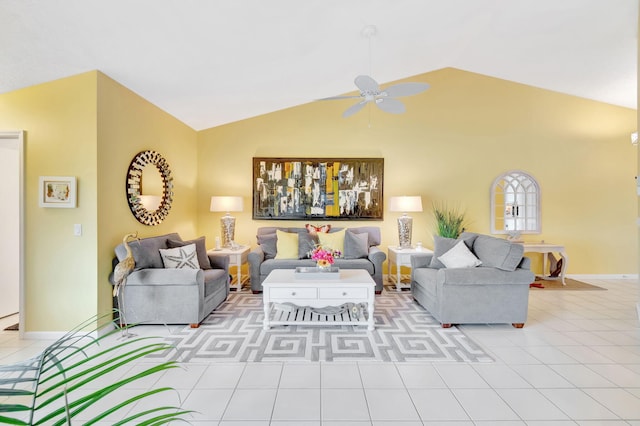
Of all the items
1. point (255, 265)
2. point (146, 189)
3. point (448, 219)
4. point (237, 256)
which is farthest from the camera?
point (448, 219)

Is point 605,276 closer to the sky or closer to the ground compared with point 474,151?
closer to the ground

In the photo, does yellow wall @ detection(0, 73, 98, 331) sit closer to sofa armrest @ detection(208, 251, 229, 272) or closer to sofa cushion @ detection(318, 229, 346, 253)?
sofa armrest @ detection(208, 251, 229, 272)

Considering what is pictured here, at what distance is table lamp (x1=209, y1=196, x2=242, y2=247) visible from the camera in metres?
5.28

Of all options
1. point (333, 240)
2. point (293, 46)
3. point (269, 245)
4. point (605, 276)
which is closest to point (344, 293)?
point (333, 240)

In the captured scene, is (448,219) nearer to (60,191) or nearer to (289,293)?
(289,293)

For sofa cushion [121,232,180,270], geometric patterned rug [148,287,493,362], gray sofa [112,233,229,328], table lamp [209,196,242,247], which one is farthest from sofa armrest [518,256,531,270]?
sofa cushion [121,232,180,270]

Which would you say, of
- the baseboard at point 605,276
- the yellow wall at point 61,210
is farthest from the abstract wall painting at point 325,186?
the baseboard at point 605,276

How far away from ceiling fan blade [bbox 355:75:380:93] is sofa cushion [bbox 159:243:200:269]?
2.63m

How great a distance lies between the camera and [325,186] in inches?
229

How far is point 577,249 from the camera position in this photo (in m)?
5.83

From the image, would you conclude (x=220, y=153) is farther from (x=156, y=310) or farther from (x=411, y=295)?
(x=411, y=295)

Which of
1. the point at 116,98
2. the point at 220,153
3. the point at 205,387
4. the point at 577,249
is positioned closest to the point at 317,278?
the point at 205,387

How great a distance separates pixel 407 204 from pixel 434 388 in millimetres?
3213

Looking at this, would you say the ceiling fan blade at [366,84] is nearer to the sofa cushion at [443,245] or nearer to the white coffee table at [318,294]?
the white coffee table at [318,294]
